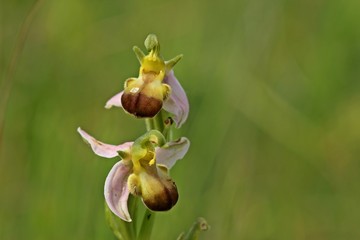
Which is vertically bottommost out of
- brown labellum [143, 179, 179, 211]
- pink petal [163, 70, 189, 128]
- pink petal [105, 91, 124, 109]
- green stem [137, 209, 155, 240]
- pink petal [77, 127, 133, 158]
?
green stem [137, 209, 155, 240]

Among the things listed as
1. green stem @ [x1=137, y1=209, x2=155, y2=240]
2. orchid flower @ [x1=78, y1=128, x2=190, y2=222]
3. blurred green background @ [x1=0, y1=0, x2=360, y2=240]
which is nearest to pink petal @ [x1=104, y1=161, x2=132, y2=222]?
orchid flower @ [x1=78, y1=128, x2=190, y2=222]

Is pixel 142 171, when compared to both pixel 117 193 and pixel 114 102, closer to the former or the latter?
pixel 117 193

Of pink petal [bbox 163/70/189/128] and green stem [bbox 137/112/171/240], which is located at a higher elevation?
pink petal [bbox 163/70/189/128]

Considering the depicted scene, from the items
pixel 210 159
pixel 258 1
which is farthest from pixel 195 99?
pixel 258 1

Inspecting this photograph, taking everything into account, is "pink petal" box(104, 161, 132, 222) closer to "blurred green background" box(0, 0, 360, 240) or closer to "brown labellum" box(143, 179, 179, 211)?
"brown labellum" box(143, 179, 179, 211)

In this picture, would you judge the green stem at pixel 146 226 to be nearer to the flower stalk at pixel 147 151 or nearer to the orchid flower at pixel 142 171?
the flower stalk at pixel 147 151

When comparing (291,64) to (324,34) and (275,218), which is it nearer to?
(324,34)

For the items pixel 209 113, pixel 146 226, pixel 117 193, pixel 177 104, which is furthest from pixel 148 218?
pixel 209 113
